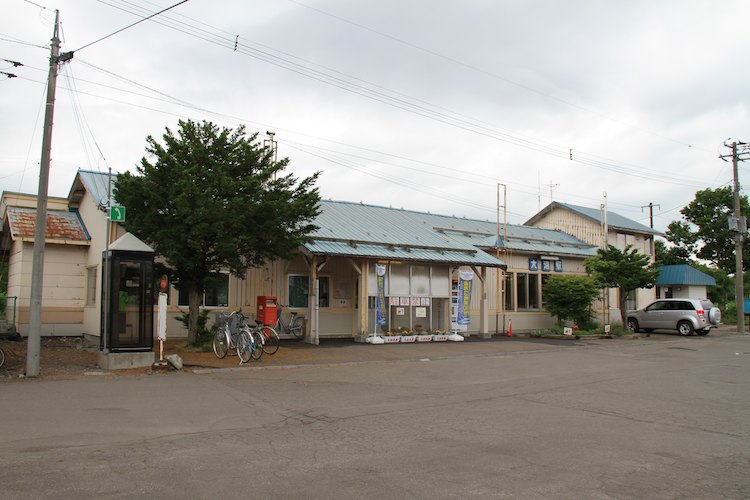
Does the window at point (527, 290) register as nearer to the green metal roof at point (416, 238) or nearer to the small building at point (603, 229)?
the green metal roof at point (416, 238)

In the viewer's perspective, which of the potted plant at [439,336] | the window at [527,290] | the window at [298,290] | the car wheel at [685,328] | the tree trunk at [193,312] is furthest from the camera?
the car wheel at [685,328]

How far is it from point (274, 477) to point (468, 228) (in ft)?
85.3

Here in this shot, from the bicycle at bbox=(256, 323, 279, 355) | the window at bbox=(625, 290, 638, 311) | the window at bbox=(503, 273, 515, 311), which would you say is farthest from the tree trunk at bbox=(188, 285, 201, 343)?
the window at bbox=(625, 290, 638, 311)

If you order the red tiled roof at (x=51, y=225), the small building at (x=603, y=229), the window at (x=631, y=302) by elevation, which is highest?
the small building at (x=603, y=229)

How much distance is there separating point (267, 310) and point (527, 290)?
15.1 meters

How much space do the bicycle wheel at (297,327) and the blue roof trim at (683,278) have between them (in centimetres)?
2599

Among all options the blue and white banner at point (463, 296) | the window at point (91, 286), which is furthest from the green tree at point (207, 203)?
the blue and white banner at point (463, 296)

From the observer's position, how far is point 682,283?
36938 mm

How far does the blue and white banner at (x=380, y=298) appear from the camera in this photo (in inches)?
827

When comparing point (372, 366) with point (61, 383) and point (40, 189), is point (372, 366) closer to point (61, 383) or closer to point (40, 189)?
point (61, 383)

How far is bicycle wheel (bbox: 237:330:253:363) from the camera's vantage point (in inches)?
572

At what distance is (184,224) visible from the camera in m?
14.9

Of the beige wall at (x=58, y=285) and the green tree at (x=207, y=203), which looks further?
the beige wall at (x=58, y=285)

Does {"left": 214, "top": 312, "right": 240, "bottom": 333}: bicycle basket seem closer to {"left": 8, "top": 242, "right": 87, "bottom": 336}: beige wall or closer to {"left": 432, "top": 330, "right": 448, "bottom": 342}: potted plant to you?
{"left": 8, "top": 242, "right": 87, "bottom": 336}: beige wall
